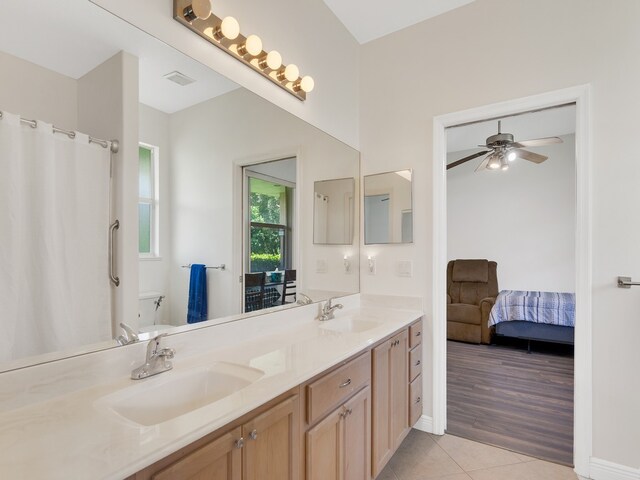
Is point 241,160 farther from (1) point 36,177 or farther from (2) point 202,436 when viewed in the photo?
(2) point 202,436


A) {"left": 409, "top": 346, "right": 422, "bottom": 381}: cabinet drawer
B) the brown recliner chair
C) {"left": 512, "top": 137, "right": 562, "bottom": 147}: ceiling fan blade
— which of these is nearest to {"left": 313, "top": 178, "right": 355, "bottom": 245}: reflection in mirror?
{"left": 409, "top": 346, "right": 422, "bottom": 381}: cabinet drawer

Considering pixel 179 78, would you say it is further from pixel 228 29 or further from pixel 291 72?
pixel 291 72

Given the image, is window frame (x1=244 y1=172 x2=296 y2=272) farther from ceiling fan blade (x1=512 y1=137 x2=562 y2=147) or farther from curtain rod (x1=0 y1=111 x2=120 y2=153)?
ceiling fan blade (x1=512 y1=137 x2=562 y2=147)

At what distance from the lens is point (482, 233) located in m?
5.32

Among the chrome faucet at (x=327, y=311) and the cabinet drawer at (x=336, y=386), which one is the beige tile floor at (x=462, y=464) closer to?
the cabinet drawer at (x=336, y=386)

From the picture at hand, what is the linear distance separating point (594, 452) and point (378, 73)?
2798 millimetres

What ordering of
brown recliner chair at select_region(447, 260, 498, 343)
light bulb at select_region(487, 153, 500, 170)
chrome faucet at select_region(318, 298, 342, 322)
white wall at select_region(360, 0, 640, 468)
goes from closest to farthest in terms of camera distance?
1. white wall at select_region(360, 0, 640, 468)
2. chrome faucet at select_region(318, 298, 342, 322)
3. light bulb at select_region(487, 153, 500, 170)
4. brown recliner chair at select_region(447, 260, 498, 343)

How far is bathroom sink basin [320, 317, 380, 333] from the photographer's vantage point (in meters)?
2.04

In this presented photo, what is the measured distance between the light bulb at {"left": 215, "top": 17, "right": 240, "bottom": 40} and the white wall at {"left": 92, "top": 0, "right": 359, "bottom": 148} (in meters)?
0.08

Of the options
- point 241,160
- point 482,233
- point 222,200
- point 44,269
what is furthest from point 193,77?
point 482,233

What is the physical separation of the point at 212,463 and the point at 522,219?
539 centimetres

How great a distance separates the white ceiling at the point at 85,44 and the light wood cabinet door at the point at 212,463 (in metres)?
1.16

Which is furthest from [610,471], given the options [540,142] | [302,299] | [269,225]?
[540,142]

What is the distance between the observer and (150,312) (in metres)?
1.27
